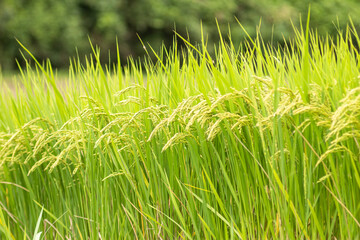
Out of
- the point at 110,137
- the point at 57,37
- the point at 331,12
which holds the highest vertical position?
the point at 331,12

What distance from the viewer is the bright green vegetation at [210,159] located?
1.48 m

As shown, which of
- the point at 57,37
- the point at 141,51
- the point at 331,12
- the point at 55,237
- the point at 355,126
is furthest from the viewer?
the point at 331,12

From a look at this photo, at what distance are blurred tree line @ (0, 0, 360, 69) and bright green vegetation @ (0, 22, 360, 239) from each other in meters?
13.1

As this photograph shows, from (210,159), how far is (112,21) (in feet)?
44.9

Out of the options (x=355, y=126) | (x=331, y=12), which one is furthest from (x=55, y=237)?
(x=331, y=12)

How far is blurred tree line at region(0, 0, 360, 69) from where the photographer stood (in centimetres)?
1529

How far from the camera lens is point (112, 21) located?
1476 cm

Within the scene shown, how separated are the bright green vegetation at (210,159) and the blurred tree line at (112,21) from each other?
13.1 meters

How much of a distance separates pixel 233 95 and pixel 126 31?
1482cm

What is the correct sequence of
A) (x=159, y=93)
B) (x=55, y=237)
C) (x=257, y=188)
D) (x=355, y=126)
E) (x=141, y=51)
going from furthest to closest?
(x=141, y=51) < (x=55, y=237) < (x=159, y=93) < (x=257, y=188) < (x=355, y=126)

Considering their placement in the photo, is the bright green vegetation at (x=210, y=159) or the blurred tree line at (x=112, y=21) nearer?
the bright green vegetation at (x=210, y=159)

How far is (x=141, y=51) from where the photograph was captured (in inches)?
661

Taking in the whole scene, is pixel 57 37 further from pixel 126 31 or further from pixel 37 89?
pixel 37 89

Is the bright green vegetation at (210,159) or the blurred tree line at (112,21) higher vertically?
the blurred tree line at (112,21)
